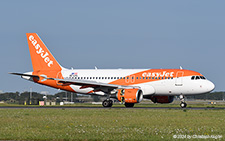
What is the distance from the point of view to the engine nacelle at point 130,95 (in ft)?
158

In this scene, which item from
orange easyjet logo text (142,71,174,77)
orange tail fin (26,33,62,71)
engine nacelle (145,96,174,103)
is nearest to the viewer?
orange easyjet logo text (142,71,174,77)

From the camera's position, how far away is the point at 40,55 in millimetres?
60250

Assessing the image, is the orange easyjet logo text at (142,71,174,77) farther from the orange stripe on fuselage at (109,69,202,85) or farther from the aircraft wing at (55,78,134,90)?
the aircraft wing at (55,78,134,90)

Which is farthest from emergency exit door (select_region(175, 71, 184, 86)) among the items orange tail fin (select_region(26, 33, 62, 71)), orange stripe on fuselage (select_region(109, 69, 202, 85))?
orange tail fin (select_region(26, 33, 62, 71))

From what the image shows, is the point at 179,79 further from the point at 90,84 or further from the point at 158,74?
the point at 90,84

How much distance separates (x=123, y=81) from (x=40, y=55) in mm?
14142

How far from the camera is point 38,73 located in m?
59.2

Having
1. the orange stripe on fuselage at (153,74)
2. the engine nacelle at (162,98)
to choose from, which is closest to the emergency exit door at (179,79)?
the orange stripe on fuselage at (153,74)

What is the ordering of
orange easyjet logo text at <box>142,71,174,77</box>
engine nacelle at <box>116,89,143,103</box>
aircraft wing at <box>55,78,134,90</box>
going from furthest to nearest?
1. aircraft wing at <box>55,78,134,90</box>
2. orange easyjet logo text at <box>142,71,174,77</box>
3. engine nacelle at <box>116,89,143,103</box>

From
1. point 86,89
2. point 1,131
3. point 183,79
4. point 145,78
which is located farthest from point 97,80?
point 1,131

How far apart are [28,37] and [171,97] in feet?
73.2

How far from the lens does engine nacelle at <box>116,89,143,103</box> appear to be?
4830cm

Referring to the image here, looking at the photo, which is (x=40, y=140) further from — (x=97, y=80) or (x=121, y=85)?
(x=97, y=80)

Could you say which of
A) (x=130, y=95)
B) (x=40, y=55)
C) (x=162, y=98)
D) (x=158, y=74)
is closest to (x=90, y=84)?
(x=130, y=95)
